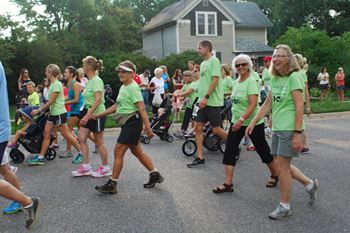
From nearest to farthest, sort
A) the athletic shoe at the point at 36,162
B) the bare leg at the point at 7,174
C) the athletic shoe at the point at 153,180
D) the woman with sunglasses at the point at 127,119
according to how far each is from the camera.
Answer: the bare leg at the point at 7,174
the woman with sunglasses at the point at 127,119
the athletic shoe at the point at 153,180
the athletic shoe at the point at 36,162

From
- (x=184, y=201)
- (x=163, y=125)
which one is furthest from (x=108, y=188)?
(x=163, y=125)

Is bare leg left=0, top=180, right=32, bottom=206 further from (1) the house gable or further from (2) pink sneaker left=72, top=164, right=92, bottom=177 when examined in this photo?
(1) the house gable

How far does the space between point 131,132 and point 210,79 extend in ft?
6.08

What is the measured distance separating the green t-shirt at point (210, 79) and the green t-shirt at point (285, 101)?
224 centimetres

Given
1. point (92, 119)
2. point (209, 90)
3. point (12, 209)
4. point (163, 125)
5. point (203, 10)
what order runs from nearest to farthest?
point (12, 209) → point (92, 119) → point (209, 90) → point (163, 125) → point (203, 10)

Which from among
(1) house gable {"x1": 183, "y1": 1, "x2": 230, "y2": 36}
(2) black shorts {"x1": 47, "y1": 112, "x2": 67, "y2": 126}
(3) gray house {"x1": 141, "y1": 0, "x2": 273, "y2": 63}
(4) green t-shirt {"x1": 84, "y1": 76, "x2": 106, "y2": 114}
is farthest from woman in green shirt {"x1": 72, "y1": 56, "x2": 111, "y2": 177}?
(1) house gable {"x1": 183, "y1": 1, "x2": 230, "y2": 36}

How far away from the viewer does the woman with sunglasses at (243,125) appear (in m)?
5.70

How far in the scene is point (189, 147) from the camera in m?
8.76

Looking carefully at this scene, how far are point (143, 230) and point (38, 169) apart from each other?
397 cm

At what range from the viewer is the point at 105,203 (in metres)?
5.50

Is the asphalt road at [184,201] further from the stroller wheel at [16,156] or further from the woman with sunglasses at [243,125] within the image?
the stroller wheel at [16,156]

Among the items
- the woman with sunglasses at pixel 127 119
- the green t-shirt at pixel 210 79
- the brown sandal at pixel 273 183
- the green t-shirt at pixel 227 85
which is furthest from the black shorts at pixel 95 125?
the green t-shirt at pixel 227 85

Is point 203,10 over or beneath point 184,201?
over

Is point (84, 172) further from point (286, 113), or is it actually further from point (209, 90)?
point (286, 113)
